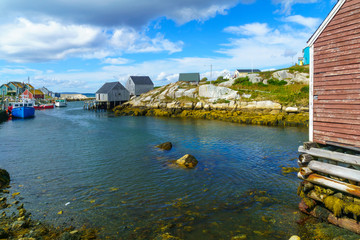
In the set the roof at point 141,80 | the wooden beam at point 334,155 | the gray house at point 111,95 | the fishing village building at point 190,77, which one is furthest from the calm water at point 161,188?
the roof at point 141,80

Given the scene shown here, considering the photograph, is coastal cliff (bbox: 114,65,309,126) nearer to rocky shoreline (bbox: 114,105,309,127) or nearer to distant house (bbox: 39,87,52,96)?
rocky shoreline (bbox: 114,105,309,127)

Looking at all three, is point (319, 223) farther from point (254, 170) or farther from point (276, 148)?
point (276, 148)

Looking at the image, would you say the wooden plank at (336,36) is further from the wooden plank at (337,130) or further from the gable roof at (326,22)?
the wooden plank at (337,130)

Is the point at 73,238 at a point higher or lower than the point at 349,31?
lower

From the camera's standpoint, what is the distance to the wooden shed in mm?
8180

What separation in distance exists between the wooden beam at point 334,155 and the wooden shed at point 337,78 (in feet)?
2.38

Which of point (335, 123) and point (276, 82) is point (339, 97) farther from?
point (276, 82)

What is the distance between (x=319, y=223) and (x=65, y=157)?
18761 mm

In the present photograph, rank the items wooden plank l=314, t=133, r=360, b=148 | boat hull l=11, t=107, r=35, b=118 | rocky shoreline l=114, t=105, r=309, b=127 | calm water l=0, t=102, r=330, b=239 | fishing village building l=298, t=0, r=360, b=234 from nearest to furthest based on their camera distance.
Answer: fishing village building l=298, t=0, r=360, b=234 → wooden plank l=314, t=133, r=360, b=148 → calm water l=0, t=102, r=330, b=239 → rocky shoreline l=114, t=105, r=309, b=127 → boat hull l=11, t=107, r=35, b=118

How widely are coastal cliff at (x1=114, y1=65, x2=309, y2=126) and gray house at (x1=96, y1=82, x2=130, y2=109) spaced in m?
10.2

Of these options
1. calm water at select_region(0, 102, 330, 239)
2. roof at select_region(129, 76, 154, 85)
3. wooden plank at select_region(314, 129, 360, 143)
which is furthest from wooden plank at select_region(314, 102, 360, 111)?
roof at select_region(129, 76, 154, 85)

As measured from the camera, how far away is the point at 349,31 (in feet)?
27.3

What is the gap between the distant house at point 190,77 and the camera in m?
82.0

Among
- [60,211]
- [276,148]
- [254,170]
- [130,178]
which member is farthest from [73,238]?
[276,148]
